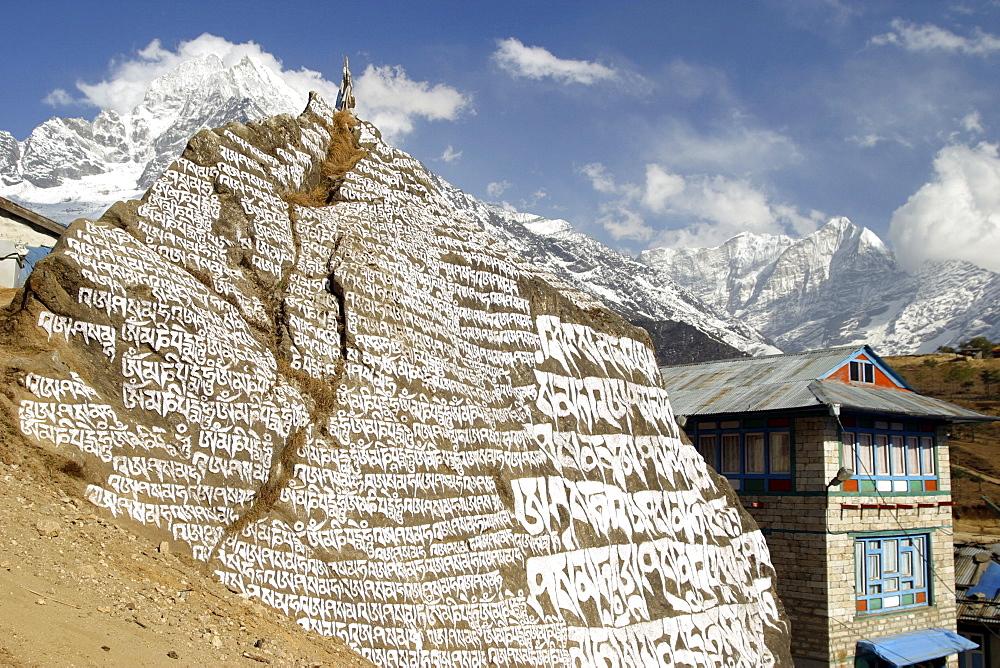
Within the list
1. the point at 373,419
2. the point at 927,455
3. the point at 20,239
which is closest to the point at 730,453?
the point at 927,455

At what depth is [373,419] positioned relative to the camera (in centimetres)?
983

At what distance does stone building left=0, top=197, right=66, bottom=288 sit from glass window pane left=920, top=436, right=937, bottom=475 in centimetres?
2401

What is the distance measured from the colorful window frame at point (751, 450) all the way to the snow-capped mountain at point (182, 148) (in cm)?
12099

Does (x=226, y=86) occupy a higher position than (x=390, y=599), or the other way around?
(x=226, y=86)

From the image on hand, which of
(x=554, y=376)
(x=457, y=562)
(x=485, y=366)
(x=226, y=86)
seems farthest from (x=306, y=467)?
(x=226, y=86)

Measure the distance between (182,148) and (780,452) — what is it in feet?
586

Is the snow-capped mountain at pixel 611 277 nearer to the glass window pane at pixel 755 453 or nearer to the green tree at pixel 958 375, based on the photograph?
the green tree at pixel 958 375

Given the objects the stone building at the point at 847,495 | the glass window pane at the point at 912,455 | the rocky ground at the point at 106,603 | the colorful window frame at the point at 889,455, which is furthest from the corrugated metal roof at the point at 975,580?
the rocky ground at the point at 106,603

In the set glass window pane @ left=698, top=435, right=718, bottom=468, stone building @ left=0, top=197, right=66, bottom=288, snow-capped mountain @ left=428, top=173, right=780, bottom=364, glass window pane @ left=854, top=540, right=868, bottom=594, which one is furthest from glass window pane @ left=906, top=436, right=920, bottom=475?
snow-capped mountain @ left=428, top=173, right=780, bottom=364

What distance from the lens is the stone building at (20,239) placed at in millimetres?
20234

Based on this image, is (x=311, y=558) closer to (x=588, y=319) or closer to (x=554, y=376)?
(x=554, y=376)

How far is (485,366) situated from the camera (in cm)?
1163

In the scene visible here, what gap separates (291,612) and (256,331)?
3363 mm

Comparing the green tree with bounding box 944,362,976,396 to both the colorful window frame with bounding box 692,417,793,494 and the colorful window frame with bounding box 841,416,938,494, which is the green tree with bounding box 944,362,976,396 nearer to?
the colorful window frame with bounding box 841,416,938,494
